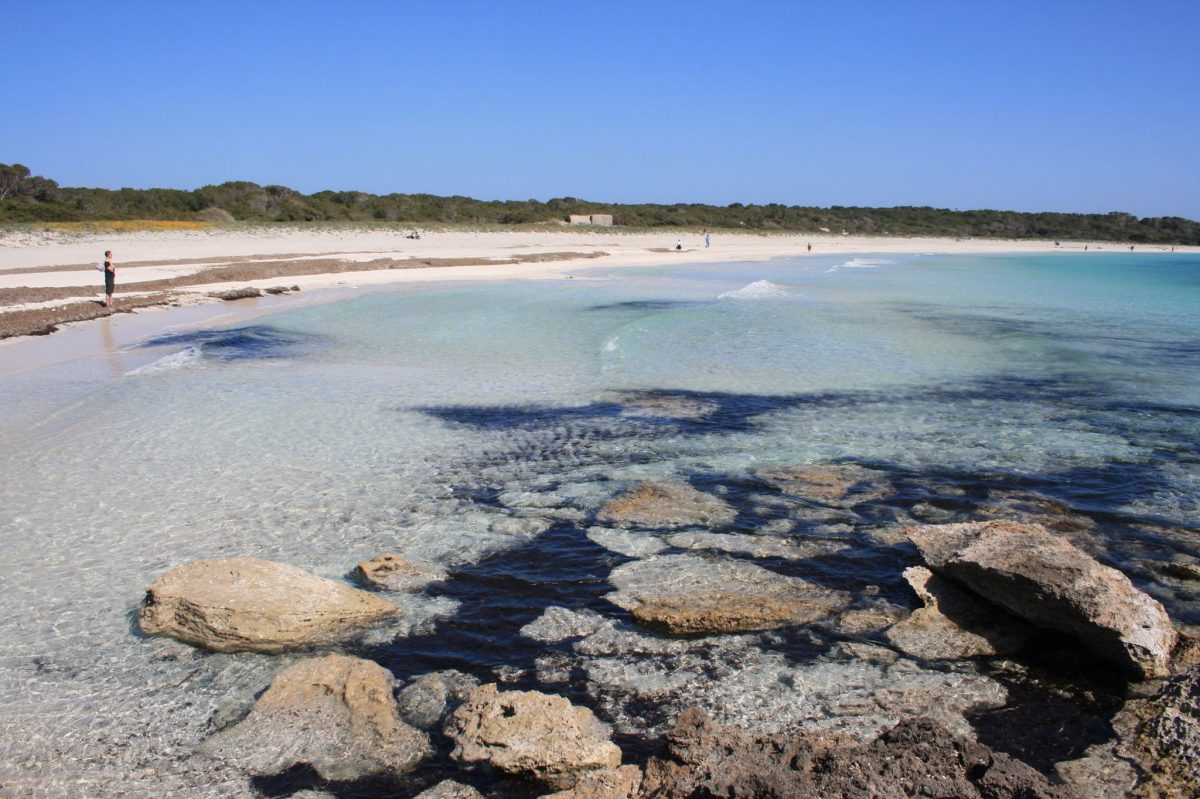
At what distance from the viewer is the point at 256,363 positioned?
13.2m

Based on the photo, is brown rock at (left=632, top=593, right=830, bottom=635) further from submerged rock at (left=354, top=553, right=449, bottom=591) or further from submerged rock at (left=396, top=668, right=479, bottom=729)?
submerged rock at (left=354, top=553, right=449, bottom=591)

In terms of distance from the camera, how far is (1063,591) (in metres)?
4.33

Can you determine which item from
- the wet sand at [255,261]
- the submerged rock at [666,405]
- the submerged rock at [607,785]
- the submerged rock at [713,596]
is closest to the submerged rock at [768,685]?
the submerged rock at [713,596]

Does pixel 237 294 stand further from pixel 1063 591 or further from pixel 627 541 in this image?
pixel 1063 591

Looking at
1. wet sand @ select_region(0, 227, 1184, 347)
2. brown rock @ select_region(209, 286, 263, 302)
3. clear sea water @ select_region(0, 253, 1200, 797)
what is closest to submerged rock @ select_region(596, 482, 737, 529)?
clear sea water @ select_region(0, 253, 1200, 797)

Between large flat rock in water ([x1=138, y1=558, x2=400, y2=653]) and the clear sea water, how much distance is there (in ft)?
0.43

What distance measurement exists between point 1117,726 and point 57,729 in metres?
4.81

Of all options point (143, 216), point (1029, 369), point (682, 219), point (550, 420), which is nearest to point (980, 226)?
point (682, 219)

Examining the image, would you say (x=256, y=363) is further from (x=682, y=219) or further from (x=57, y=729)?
(x=682, y=219)

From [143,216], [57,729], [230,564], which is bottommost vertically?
[57,729]

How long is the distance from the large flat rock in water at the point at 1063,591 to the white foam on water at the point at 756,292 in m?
20.6

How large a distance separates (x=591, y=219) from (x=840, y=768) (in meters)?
75.2

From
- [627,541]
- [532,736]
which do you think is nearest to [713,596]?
[627,541]

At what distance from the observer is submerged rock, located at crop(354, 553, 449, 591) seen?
5.34 metres
